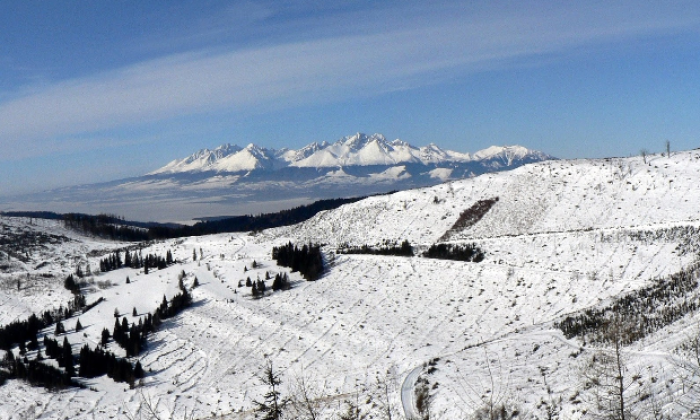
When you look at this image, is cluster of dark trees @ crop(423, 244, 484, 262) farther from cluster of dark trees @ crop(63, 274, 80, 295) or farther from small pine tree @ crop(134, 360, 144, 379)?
cluster of dark trees @ crop(63, 274, 80, 295)

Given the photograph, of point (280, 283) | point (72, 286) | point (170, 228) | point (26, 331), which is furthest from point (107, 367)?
point (170, 228)

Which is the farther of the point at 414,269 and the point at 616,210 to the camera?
the point at 616,210

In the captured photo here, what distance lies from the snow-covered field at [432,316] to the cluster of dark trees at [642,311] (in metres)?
1.02

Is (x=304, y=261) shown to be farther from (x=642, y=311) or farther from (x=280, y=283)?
(x=642, y=311)

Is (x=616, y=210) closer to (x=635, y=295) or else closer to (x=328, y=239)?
(x=635, y=295)

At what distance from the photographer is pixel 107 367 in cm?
3875

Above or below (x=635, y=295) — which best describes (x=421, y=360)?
below

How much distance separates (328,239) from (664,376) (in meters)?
75.7

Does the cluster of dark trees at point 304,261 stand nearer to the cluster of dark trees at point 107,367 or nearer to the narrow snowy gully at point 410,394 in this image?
the cluster of dark trees at point 107,367

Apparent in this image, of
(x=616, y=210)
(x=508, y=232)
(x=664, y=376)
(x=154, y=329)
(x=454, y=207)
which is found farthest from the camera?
(x=454, y=207)

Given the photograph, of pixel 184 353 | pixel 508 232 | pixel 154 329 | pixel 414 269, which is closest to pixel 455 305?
pixel 414 269

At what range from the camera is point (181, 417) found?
26.6m

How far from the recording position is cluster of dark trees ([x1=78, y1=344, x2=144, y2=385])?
36375 millimetres

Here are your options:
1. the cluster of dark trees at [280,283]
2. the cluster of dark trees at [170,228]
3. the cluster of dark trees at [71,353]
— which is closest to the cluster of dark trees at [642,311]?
the cluster of dark trees at [280,283]
